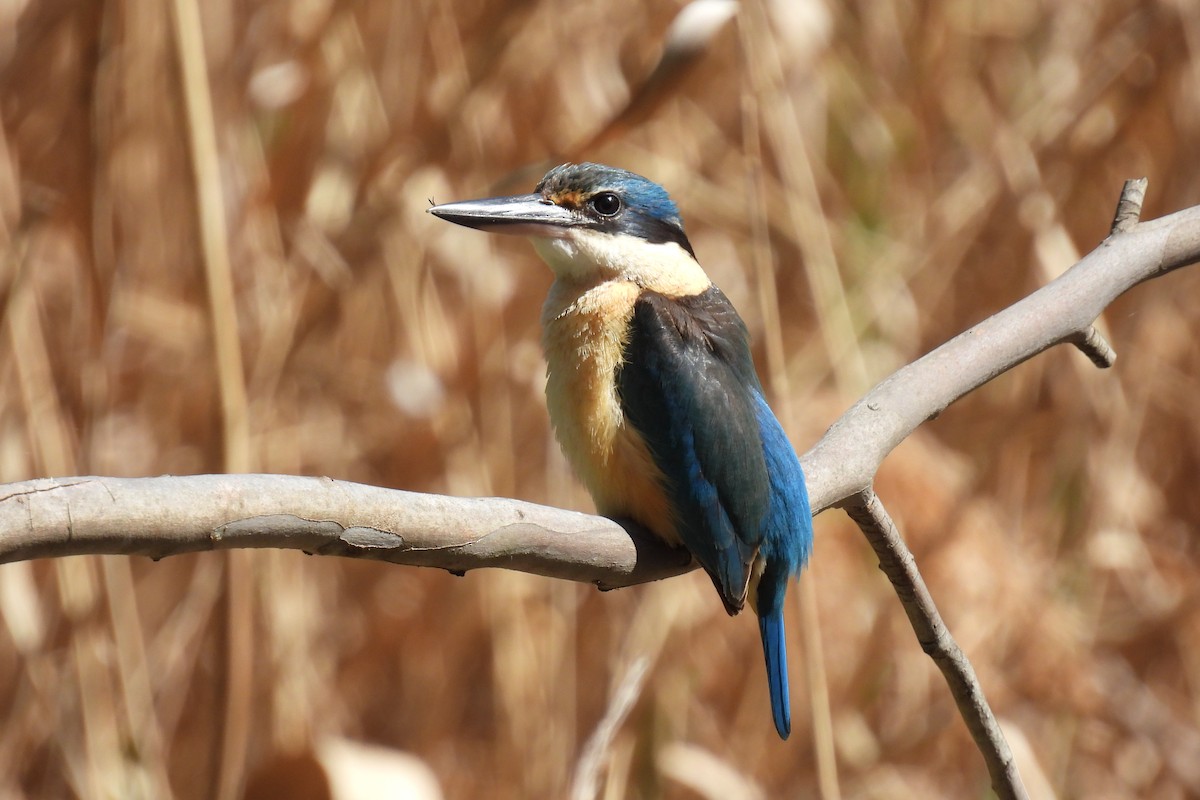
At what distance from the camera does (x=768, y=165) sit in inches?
128

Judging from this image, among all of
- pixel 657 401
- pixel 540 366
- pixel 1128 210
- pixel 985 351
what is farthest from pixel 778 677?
pixel 540 366

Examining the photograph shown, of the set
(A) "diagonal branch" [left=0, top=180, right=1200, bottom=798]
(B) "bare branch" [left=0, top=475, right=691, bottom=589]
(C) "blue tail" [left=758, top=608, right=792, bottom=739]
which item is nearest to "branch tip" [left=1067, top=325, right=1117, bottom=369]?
(A) "diagonal branch" [left=0, top=180, right=1200, bottom=798]

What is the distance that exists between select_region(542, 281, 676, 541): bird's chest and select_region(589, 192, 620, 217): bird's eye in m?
0.15

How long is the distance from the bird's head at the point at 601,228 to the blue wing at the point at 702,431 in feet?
0.43

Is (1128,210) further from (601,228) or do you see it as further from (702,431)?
(601,228)

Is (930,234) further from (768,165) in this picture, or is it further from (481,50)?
(481,50)

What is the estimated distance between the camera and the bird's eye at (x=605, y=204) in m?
2.08

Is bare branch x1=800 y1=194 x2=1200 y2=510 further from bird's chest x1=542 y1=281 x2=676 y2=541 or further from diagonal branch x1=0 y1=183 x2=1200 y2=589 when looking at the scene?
bird's chest x1=542 y1=281 x2=676 y2=541

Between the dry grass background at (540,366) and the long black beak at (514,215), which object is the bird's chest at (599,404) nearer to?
the long black beak at (514,215)

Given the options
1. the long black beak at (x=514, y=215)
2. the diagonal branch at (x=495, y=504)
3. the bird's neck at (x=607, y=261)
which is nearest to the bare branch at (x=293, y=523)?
the diagonal branch at (x=495, y=504)

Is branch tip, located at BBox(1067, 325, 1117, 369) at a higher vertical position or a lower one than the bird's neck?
lower

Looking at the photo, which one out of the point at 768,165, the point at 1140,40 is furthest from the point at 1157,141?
the point at 768,165

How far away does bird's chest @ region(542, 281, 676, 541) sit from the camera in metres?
1.81

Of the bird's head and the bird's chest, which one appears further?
the bird's head
